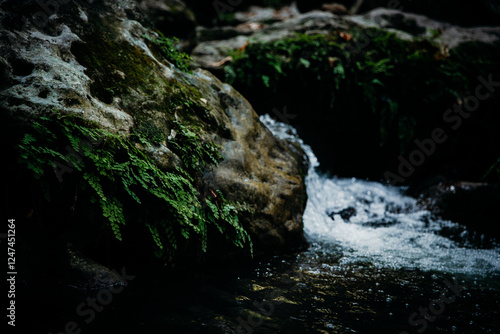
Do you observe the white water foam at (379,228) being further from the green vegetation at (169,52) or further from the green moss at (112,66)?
the green moss at (112,66)

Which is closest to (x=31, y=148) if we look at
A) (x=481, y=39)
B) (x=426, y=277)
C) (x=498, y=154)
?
(x=426, y=277)

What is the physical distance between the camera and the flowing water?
2.75m

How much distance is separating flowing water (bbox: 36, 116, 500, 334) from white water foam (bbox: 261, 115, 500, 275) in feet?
0.12

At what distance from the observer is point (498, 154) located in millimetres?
8320

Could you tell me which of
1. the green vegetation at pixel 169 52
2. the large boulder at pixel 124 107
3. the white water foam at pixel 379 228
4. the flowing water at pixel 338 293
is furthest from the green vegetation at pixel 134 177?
the white water foam at pixel 379 228

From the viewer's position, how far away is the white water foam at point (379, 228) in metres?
4.74

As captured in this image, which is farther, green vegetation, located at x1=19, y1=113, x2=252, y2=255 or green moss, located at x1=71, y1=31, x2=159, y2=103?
green moss, located at x1=71, y1=31, x2=159, y2=103

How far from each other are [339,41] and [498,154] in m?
5.79

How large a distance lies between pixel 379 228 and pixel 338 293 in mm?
3555

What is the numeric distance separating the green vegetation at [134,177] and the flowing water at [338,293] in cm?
57

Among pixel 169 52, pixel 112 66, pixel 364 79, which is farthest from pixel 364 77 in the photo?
pixel 112 66

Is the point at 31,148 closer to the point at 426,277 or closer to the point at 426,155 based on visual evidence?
the point at 426,277

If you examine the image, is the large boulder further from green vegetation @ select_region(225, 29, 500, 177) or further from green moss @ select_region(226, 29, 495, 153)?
green vegetation @ select_region(225, 29, 500, 177)

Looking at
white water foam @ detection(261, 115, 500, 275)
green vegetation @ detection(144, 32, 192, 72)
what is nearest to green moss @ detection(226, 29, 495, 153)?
white water foam @ detection(261, 115, 500, 275)
